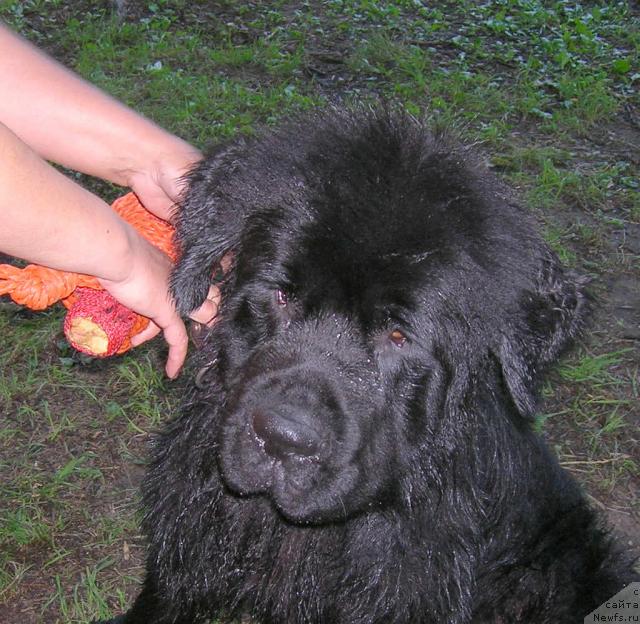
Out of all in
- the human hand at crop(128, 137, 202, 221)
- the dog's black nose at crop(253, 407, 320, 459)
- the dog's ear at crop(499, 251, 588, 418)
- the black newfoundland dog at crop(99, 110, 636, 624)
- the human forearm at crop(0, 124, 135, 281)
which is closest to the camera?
the human forearm at crop(0, 124, 135, 281)

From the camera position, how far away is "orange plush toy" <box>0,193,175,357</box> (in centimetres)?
263

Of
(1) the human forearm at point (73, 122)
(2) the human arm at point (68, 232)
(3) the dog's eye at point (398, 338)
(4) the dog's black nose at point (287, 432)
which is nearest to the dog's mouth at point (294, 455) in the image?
(4) the dog's black nose at point (287, 432)

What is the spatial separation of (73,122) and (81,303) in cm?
75

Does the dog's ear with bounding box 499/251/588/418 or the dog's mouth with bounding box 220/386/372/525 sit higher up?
the dog's ear with bounding box 499/251/588/418

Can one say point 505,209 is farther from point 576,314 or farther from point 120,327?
point 120,327

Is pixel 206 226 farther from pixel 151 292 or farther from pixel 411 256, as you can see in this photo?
pixel 411 256

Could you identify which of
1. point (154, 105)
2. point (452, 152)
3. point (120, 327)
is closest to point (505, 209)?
point (452, 152)

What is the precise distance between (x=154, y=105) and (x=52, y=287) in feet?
13.7

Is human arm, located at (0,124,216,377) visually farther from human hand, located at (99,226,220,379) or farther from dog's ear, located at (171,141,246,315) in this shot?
dog's ear, located at (171,141,246,315)

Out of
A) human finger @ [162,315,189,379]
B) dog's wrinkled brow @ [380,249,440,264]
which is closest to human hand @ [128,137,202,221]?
human finger @ [162,315,189,379]

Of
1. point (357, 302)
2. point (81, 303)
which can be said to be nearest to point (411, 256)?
point (357, 302)

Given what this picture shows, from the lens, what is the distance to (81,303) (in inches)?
110

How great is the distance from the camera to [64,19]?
307 inches

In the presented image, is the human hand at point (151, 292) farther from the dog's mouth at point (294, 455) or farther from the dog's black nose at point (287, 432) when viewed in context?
the dog's black nose at point (287, 432)
